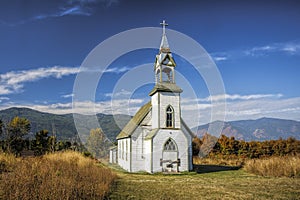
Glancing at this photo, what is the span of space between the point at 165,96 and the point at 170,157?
5.27 meters

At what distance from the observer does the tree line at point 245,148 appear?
3800 cm

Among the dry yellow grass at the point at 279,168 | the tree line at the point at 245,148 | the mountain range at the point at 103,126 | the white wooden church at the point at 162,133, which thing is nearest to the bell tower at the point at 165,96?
the white wooden church at the point at 162,133

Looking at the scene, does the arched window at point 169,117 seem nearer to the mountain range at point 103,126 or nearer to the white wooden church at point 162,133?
the white wooden church at point 162,133

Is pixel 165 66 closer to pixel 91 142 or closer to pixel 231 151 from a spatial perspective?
pixel 231 151

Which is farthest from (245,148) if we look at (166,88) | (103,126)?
(103,126)

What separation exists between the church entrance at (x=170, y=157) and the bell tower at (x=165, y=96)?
4.89ft

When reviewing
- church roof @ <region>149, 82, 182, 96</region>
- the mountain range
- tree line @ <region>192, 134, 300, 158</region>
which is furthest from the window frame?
tree line @ <region>192, 134, 300, 158</region>

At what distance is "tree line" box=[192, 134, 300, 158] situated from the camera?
38.0m

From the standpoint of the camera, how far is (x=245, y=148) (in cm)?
4062

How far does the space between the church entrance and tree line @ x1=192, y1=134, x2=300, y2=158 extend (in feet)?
64.1

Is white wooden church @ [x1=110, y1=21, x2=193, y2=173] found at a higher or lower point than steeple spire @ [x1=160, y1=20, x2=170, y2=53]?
lower

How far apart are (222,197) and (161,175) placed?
11.0 meters

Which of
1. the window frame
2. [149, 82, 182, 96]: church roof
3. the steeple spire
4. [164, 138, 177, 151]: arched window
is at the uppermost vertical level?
the steeple spire

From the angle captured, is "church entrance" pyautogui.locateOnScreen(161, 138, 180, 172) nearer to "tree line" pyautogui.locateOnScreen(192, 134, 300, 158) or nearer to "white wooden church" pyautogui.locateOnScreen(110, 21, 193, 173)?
"white wooden church" pyautogui.locateOnScreen(110, 21, 193, 173)
